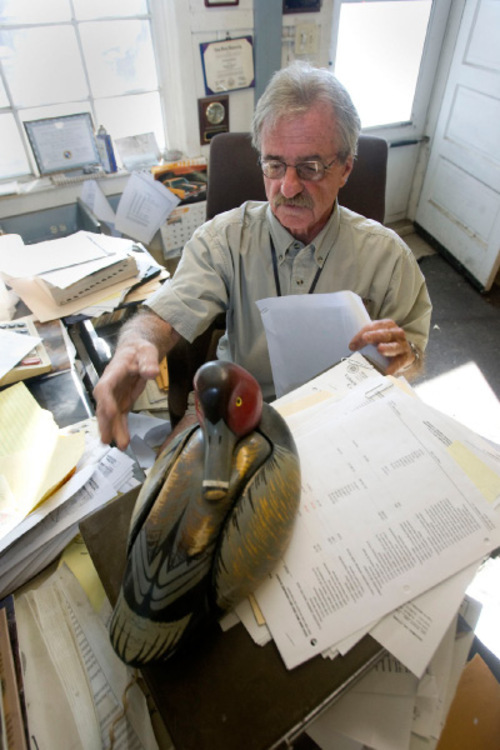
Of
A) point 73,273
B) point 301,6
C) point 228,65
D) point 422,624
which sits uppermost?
point 301,6

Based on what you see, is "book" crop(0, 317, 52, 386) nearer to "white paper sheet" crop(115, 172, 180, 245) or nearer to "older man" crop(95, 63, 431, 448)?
"older man" crop(95, 63, 431, 448)

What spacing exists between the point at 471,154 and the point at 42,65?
222cm

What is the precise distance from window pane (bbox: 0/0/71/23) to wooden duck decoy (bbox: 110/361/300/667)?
191cm

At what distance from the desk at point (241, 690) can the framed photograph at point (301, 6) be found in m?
2.34

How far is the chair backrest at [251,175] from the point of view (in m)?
1.35

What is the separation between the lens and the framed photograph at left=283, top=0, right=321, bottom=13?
1909 millimetres

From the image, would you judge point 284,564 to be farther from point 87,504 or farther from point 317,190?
point 317,190

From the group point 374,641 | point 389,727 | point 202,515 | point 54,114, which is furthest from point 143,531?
point 54,114

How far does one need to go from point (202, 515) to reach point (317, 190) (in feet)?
2.72

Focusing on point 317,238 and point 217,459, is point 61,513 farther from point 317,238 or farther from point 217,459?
point 317,238

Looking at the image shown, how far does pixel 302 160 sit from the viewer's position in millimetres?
988

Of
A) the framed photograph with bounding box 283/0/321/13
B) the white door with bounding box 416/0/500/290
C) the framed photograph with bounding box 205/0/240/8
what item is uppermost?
the framed photograph with bounding box 205/0/240/8

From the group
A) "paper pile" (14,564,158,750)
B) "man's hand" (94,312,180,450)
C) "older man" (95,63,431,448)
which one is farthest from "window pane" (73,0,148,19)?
"paper pile" (14,564,158,750)

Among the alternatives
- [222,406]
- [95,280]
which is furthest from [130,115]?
[222,406]
